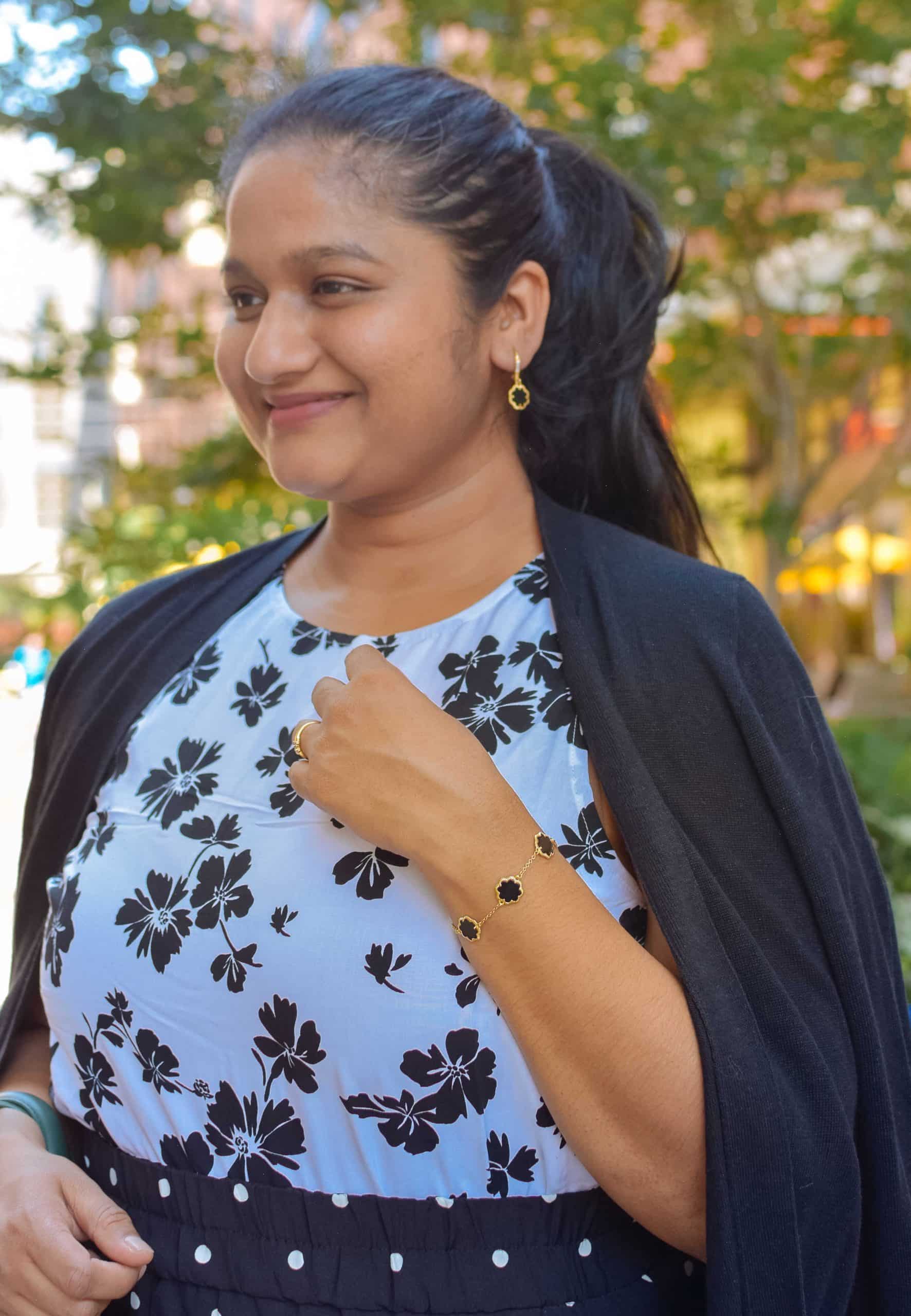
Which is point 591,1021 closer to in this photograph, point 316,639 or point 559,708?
point 559,708

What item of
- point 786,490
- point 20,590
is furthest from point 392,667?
point 786,490

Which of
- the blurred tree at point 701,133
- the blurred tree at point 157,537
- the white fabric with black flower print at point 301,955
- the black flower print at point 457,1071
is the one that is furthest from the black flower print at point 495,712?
the blurred tree at point 157,537

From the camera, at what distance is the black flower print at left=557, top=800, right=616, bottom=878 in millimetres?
1448

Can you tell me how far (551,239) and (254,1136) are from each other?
1.25 m

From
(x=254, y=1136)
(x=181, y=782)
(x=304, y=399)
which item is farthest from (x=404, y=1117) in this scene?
(x=304, y=399)

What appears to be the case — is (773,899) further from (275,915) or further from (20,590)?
(20,590)

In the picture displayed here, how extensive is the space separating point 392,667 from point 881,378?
7.54 m

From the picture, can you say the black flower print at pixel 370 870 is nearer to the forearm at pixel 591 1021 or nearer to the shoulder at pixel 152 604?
the forearm at pixel 591 1021

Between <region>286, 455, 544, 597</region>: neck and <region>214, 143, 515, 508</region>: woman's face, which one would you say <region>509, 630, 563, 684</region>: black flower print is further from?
<region>214, 143, 515, 508</region>: woman's face

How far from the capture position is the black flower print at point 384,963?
138 cm

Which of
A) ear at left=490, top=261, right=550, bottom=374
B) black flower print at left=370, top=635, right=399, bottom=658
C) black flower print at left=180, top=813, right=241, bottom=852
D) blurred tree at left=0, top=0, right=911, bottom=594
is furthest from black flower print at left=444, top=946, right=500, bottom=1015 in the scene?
blurred tree at left=0, top=0, right=911, bottom=594

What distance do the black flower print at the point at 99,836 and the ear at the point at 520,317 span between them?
81cm

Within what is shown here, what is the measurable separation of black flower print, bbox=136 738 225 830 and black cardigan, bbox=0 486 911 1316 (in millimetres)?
486

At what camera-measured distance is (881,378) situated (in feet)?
26.9
